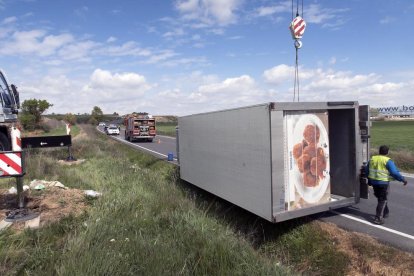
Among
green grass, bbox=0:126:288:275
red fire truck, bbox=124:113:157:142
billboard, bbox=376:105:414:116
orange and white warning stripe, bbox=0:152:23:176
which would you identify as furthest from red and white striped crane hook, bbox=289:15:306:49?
billboard, bbox=376:105:414:116

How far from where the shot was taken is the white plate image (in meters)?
6.54

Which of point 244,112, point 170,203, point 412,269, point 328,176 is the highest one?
point 244,112

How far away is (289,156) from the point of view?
643cm

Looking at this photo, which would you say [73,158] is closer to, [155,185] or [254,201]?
[155,185]

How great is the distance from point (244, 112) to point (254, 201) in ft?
5.36

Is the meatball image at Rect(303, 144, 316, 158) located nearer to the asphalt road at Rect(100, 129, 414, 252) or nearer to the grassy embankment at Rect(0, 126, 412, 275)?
the grassy embankment at Rect(0, 126, 412, 275)

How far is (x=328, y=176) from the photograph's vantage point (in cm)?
709

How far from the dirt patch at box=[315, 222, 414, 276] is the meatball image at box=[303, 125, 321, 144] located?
5.66 ft

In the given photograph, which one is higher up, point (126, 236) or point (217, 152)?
point (217, 152)

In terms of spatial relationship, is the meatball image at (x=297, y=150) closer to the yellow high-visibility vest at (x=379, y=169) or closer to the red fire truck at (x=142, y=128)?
the yellow high-visibility vest at (x=379, y=169)

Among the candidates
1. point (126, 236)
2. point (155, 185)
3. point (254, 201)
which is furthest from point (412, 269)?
point (155, 185)

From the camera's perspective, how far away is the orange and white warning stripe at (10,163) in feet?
21.4

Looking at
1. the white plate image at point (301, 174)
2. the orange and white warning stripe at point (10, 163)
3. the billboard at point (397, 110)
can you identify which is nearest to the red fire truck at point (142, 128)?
the orange and white warning stripe at point (10, 163)

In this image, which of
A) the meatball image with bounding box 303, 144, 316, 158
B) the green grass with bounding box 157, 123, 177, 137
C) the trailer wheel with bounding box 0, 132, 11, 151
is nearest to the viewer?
the meatball image with bounding box 303, 144, 316, 158
